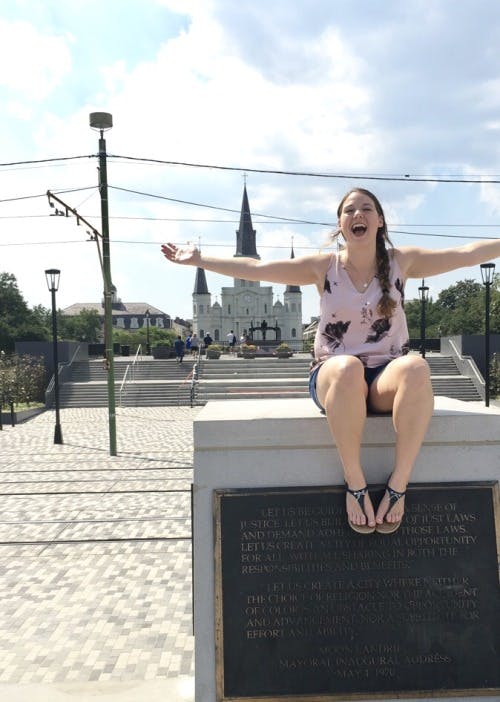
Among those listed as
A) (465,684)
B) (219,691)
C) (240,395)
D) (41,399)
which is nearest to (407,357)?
(465,684)

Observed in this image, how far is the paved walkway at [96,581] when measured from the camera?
143 inches

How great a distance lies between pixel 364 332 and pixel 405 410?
21.1 inches

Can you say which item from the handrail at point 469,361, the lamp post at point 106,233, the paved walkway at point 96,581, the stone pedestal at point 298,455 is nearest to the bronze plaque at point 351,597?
the stone pedestal at point 298,455

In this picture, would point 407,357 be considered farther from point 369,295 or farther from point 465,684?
point 465,684

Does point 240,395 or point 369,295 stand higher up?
point 369,295

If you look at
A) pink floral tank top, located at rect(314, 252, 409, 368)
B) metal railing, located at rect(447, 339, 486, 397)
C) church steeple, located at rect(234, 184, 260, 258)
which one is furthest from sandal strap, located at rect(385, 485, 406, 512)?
church steeple, located at rect(234, 184, 260, 258)

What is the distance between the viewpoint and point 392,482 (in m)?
2.77

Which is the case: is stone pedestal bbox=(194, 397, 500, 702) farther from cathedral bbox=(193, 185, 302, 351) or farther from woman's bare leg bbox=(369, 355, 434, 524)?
cathedral bbox=(193, 185, 302, 351)

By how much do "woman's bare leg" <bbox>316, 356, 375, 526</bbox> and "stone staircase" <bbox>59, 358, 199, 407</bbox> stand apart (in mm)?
20418

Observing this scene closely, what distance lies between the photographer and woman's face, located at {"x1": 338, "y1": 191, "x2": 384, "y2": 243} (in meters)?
3.03

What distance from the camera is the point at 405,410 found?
269cm

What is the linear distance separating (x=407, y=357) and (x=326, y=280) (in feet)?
2.24

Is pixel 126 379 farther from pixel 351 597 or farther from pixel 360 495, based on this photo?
pixel 360 495

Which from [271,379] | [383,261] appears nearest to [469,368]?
[271,379]
